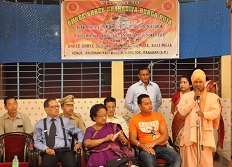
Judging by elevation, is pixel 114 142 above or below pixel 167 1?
below

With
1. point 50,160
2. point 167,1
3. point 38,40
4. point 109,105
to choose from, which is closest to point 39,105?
point 38,40

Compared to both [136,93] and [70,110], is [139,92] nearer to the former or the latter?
[136,93]

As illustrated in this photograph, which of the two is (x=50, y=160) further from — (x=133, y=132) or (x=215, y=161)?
(x=215, y=161)

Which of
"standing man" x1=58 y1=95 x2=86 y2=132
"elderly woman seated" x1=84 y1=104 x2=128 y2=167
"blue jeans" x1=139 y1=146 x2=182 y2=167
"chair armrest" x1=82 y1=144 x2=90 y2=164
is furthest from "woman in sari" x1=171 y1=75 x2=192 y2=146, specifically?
"chair armrest" x1=82 y1=144 x2=90 y2=164

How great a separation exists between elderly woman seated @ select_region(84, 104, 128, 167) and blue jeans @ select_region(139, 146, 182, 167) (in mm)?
317

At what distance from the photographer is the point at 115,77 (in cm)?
856

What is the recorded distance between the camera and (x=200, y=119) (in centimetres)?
659

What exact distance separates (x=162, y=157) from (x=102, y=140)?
33.5 inches

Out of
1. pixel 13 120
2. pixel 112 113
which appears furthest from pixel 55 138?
pixel 112 113

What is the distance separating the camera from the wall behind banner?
818cm

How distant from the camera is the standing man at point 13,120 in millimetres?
7207

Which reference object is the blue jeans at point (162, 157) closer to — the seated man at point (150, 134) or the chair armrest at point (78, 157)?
the seated man at point (150, 134)

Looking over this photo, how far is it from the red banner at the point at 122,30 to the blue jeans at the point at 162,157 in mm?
2160

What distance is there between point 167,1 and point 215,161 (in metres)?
2.78
